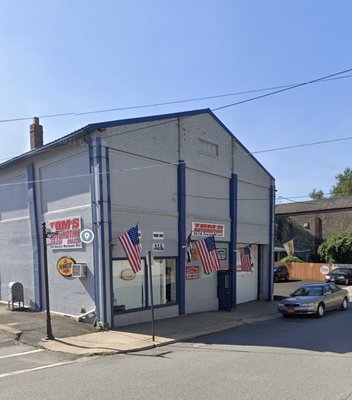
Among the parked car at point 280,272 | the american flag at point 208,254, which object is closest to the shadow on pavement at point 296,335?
the american flag at point 208,254

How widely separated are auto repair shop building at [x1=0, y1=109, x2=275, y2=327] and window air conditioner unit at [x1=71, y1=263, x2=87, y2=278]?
0.03 meters

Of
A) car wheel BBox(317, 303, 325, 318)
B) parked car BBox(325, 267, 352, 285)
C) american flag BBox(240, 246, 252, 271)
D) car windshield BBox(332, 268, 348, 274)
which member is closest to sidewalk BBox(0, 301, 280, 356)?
car wheel BBox(317, 303, 325, 318)

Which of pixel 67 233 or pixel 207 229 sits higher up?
pixel 67 233

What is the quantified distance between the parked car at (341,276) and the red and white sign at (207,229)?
65.7 ft

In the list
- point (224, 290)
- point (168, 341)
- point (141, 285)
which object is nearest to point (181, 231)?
point (141, 285)

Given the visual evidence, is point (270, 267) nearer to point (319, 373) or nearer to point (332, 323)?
point (332, 323)

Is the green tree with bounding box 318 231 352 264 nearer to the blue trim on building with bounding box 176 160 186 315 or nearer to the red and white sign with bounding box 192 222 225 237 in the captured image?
the red and white sign with bounding box 192 222 225 237

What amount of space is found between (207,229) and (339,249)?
27.9m

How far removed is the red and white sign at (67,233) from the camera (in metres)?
15.1

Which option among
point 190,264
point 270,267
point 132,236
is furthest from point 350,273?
point 132,236

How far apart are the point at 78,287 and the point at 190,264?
198 inches

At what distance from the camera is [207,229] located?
62.2 ft

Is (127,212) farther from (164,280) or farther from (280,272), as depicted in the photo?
(280,272)

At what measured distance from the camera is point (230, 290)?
19438 mm
